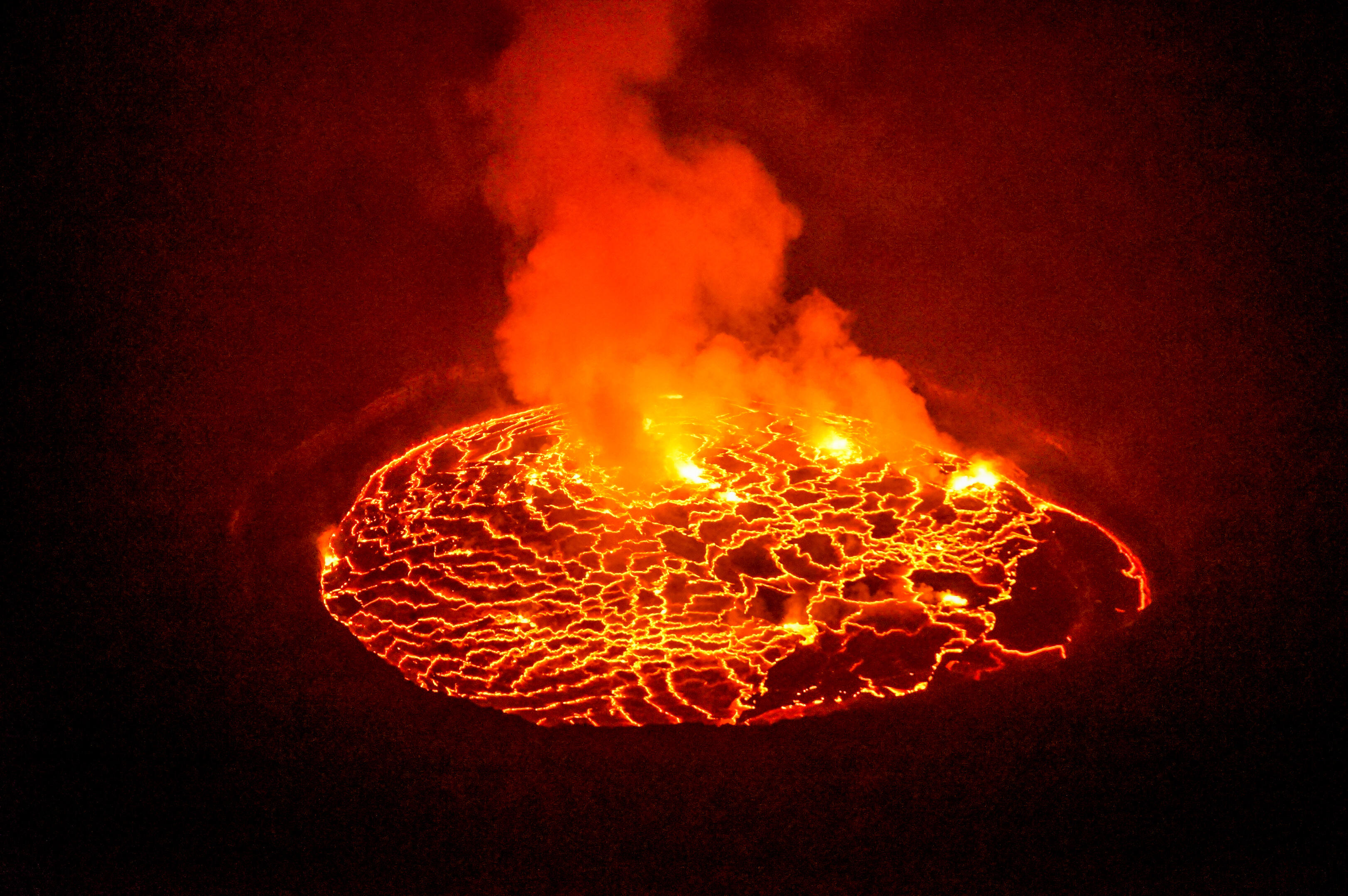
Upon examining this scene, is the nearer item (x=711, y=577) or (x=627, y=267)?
(x=711, y=577)

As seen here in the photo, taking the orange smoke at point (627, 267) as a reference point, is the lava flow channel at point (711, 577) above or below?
below

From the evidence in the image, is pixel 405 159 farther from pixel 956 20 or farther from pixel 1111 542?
pixel 1111 542

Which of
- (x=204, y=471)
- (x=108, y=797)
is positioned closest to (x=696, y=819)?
(x=108, y=797)

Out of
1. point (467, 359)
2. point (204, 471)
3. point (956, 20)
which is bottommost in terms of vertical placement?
point (204, 471)

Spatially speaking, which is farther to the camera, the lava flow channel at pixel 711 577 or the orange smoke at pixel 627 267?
the orange smoke at pixel 627 267
